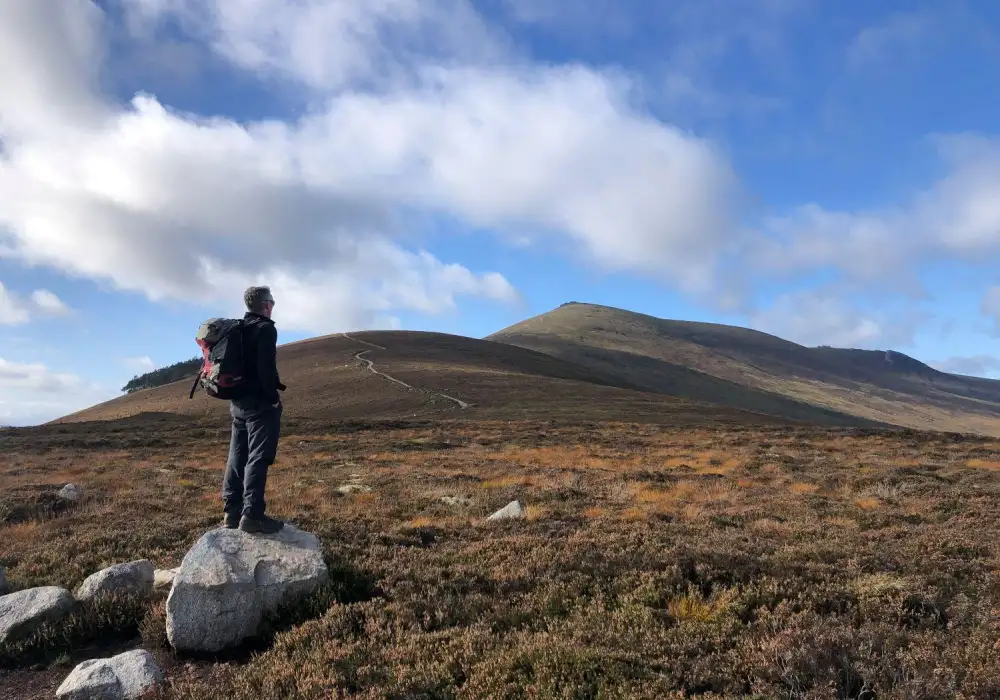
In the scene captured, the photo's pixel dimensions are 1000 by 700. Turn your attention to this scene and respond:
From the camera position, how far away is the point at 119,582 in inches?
299

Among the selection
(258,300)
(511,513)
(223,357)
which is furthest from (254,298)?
(511,513)

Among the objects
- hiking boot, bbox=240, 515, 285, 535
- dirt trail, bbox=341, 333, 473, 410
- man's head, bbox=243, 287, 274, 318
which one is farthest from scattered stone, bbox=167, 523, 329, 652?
dirt trail, bbox=341, 333, 473, 410

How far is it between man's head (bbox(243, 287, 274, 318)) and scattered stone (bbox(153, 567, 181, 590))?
3.68 metres

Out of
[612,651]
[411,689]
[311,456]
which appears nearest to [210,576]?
[411,689]

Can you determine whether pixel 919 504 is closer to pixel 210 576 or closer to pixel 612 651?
pixel 612 651

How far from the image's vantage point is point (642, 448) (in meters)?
33.1

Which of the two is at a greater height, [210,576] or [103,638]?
[210,576]

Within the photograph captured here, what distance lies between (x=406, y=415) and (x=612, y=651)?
51190mm

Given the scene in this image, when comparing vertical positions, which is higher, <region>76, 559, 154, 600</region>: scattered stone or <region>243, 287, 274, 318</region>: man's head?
<region>243, 287, 274, 318</region>: man's head

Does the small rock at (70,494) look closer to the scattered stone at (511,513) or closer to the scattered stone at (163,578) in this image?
the scattered stone at (163,578)

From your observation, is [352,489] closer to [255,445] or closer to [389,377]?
[255,445]

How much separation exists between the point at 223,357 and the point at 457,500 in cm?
832

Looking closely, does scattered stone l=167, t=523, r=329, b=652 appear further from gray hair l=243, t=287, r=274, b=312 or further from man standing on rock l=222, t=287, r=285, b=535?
gray hair l=243, t=287, r=274, b=312

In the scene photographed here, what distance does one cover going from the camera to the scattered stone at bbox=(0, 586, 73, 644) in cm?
657
